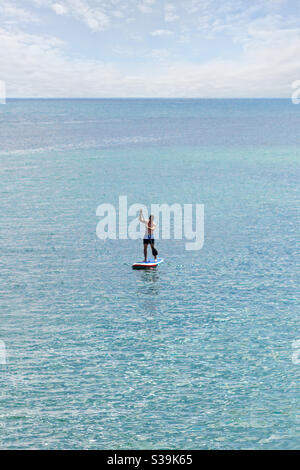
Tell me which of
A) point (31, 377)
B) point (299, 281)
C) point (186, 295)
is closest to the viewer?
point (31, 377)

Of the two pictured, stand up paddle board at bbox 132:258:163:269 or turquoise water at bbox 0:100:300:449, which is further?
stand up paddle board at bbox 132:258:163:269

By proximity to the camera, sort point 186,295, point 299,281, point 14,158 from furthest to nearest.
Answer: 1. point 14,158
2. point 299,281
3. point 186,295

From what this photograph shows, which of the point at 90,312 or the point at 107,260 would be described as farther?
the point at 107,260

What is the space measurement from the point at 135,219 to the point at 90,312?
19.2m

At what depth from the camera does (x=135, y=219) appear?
137ft

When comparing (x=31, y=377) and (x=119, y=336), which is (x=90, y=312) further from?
(x=31, y=377)

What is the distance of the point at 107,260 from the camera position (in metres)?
30.6

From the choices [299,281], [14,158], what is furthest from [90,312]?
[14,158]

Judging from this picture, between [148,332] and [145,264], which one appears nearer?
[148,332]

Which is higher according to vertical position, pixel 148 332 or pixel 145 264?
pixel 145 264

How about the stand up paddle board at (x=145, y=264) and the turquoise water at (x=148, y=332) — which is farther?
the stand up paddle board at (x=145, y=264)

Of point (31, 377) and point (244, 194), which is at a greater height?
point (244, 194)
